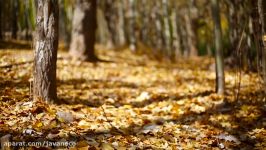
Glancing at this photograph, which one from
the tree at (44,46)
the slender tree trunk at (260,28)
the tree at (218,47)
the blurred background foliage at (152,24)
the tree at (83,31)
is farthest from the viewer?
→ the tree at (83,31)

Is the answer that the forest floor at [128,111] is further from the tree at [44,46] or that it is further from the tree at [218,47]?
the tree at [218,47]

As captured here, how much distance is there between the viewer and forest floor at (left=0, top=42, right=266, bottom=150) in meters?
4.92

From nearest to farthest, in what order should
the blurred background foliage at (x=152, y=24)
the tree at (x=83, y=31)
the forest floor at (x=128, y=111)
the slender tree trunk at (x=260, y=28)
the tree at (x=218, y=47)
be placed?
the forest floor at (x=128, y=111)
the slender tree trunk at (x=260, y=28)
the tree at (x=218, y=47)
the blurred background foliage at (x=152, y=24)
the tree at (x=83, y=31)

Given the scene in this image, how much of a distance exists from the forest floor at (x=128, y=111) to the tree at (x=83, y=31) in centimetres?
60

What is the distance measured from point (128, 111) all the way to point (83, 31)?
184 inches

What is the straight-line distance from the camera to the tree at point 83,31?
10.3 meters

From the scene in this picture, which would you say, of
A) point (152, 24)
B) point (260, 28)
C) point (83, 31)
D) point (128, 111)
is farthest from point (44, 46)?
point (152, 24)

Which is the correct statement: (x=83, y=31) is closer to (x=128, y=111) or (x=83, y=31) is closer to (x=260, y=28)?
(x=128, y=111)

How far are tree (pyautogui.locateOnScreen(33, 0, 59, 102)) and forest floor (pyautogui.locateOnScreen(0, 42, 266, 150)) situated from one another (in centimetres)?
17

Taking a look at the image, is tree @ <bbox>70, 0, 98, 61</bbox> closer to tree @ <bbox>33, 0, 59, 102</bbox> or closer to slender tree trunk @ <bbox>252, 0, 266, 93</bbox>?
tree @ <bbox>33, 0, 59, 102</bbox>

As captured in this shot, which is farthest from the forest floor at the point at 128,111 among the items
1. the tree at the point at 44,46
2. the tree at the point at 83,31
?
the tree at the point at 83,31

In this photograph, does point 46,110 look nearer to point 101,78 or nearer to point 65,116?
point 65,116

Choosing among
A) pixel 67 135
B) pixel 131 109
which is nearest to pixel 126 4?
pixel 131 109

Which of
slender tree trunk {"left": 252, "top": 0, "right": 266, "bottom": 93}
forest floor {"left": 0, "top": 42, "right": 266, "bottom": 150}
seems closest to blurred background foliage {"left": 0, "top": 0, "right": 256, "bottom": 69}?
slender tree trunk {"left": 252, "top": 0, "right": 266, "bottom": 93}
